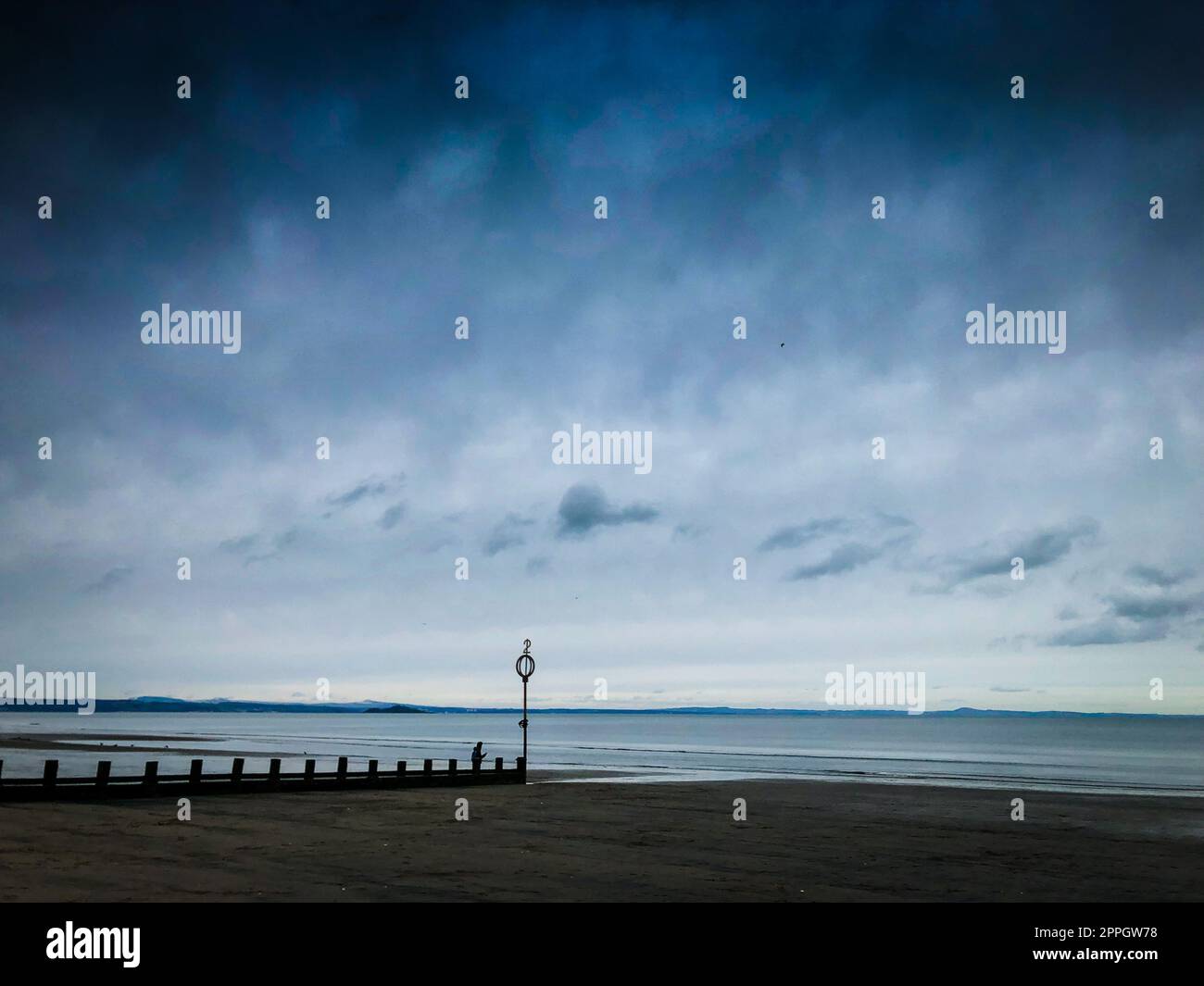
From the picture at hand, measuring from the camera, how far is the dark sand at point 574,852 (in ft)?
50.5

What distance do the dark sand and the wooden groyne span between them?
52.1 inches

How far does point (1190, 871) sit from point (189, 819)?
19.8 m

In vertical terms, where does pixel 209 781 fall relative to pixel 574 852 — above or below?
below

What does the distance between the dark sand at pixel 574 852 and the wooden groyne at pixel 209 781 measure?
4.34ft

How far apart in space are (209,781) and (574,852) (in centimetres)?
1575

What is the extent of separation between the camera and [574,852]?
775 inches

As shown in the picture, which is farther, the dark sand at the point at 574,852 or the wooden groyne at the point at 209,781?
the wooden groyne at the point at 209,781

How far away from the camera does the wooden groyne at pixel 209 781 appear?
27938mm

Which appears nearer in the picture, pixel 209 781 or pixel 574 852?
pixel 574 852
